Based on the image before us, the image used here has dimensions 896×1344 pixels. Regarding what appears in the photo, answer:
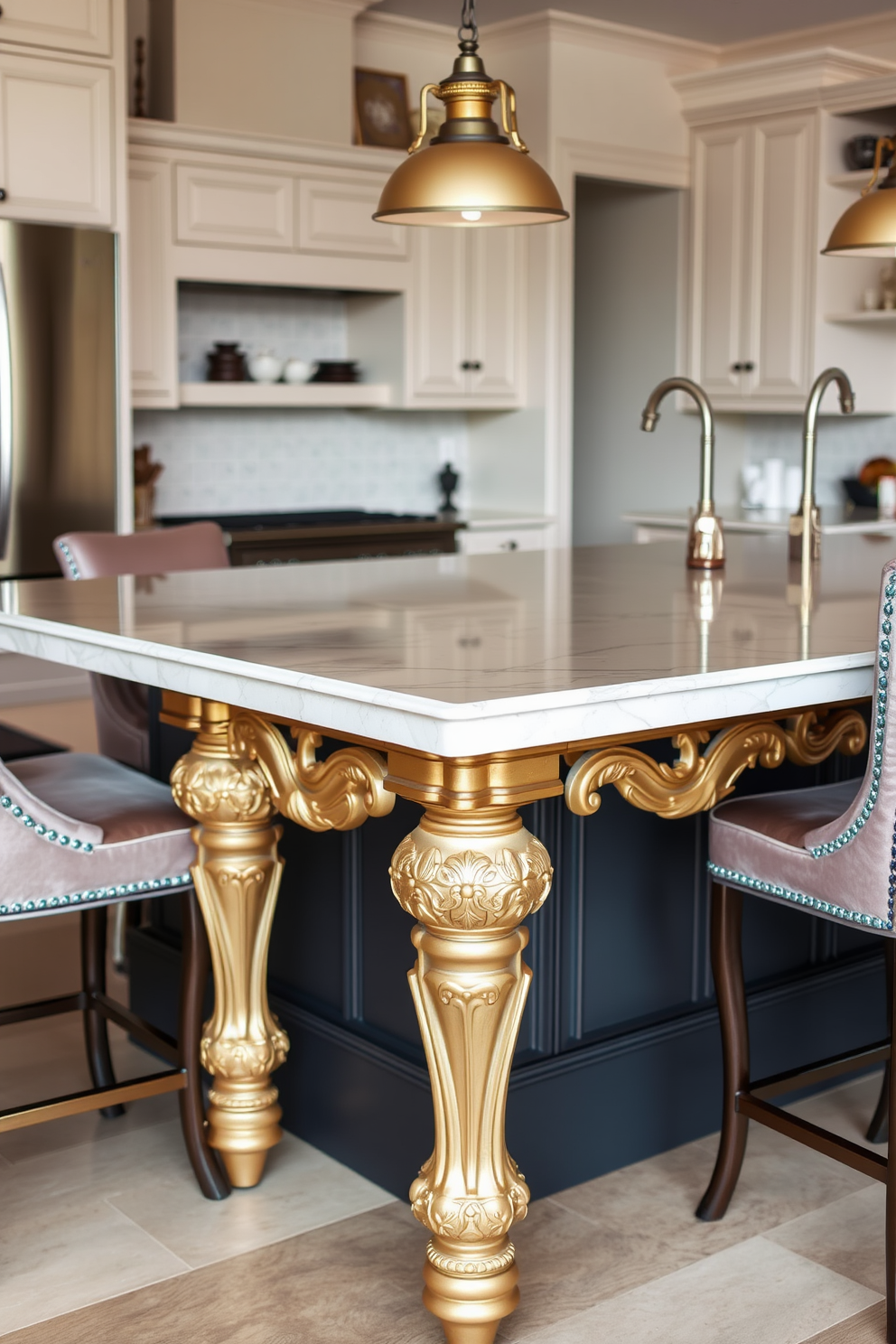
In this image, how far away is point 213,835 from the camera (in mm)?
2197

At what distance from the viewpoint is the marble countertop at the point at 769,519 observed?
5770 millimetres

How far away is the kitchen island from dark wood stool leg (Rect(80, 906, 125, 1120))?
35 centimetres

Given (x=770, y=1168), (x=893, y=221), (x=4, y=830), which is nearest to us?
(x=4, y=830)

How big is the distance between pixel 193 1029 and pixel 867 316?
4839 millimetres

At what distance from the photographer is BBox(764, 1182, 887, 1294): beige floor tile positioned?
2.12m

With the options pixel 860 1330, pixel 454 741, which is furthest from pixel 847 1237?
pixel 454 741

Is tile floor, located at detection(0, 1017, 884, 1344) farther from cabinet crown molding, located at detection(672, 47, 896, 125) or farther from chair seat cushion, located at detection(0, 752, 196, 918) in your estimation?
cabinet crown molding, located at detection(672, 47, 896, 125)

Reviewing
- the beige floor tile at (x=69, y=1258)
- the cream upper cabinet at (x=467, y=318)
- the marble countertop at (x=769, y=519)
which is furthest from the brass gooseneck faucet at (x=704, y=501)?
the cream upper cabinet at (x=467, y=318)

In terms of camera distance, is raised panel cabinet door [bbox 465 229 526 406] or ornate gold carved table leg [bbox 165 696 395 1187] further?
raised panel cabinet door [bbox 465 229 526 406]

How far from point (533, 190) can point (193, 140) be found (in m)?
3.27

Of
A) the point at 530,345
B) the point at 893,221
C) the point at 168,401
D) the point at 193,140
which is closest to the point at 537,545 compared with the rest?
the point at 530,345

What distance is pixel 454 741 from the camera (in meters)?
1.53

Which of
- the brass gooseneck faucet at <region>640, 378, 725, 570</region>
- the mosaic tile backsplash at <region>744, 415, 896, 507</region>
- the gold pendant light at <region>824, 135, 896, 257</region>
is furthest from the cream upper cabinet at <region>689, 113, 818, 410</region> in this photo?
the brass gooseneck faucet at <region>640, 378, 725, 570</region>

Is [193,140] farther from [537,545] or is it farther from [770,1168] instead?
[770,1168]
